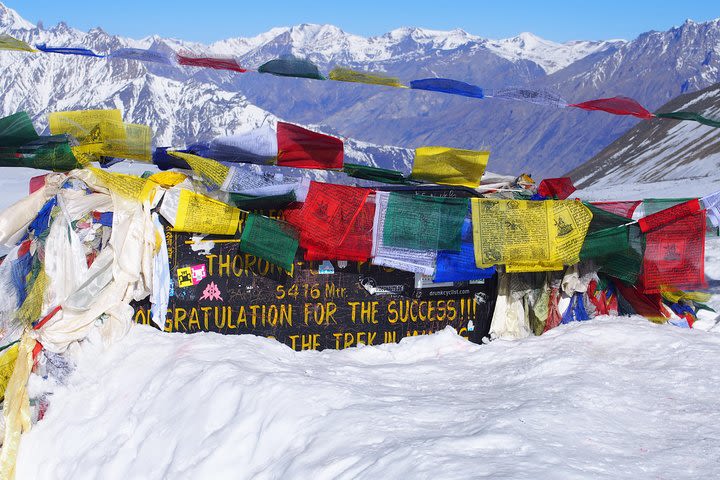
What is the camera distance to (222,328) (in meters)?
7.48

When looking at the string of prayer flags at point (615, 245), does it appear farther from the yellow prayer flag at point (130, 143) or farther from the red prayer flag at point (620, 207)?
the yellow prayer flag at point (130, 143)

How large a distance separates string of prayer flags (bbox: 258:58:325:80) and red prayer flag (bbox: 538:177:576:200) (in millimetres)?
2532

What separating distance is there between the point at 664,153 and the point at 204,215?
9931 centimetres

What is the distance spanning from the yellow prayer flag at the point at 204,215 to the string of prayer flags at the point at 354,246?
0.69m

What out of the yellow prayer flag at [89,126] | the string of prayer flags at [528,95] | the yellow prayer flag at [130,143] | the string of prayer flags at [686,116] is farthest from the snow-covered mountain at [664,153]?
the yellow prayer flag at [89,126]

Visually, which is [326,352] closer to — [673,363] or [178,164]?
[178,164]

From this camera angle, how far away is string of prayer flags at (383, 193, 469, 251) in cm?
764

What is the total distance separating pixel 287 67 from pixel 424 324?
2860mm

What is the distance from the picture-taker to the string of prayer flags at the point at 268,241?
734 centimetres

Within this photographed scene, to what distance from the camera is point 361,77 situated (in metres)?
8.22

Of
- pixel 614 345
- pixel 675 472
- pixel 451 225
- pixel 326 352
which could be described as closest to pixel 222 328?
pixel 326 352

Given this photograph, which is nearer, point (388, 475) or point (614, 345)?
point (388, 475)

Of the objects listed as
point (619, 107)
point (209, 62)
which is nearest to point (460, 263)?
point (619, 107)

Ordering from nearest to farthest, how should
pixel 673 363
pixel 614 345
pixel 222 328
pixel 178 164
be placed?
1. pixel 673 363
2. pixel 614 345
3. pixel 222 328
4. pixel 178 164
